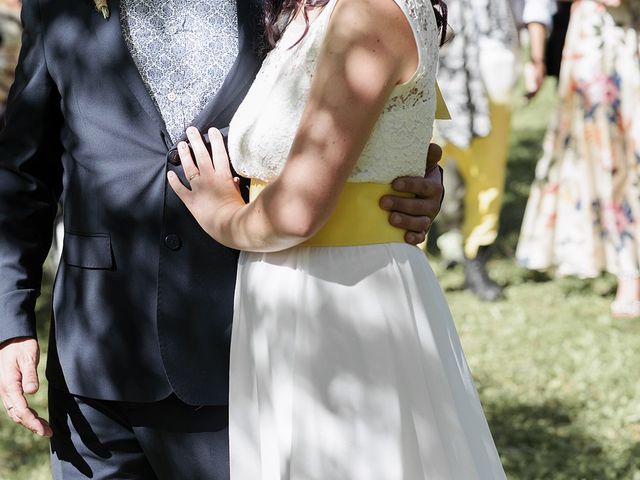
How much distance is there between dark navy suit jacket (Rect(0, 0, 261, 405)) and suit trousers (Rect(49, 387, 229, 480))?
0.05 m

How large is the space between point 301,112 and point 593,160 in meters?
5.06

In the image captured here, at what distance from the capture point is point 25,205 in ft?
8.24

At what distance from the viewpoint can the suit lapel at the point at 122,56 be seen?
240 centimetres

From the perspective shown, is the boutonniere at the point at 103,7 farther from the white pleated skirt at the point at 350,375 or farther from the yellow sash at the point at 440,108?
the yellow sash at the point at 440,108

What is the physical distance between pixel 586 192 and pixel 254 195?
5021 millimetres

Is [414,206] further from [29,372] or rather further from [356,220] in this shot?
[29,372]

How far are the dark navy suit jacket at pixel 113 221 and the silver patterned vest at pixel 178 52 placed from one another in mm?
35

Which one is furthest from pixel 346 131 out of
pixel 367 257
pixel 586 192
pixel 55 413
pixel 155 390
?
pixel 586 192

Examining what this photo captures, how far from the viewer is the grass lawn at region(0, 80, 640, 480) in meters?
5.00

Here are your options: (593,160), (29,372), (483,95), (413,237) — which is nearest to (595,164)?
(593,160)

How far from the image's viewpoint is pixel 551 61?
7.48 meters

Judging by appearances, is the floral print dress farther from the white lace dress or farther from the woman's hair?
the white lace dress

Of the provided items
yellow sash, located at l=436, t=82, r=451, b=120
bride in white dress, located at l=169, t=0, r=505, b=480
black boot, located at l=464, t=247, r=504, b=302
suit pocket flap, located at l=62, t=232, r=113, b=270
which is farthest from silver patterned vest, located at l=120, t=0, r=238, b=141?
black boot, located at l=464, t=247, r=504, b=302

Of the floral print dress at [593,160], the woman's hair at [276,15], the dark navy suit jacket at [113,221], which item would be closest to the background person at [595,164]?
the floral print dress at [593,160]
